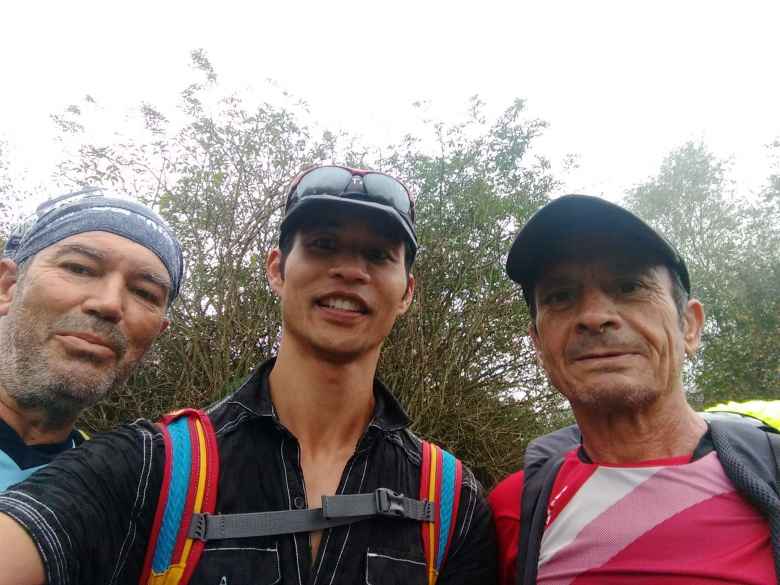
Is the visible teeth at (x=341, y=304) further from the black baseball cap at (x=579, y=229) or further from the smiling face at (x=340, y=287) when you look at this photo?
the black baseball cap at (x=579, y=229)

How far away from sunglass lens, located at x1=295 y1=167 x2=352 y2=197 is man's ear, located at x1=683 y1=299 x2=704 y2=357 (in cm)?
155

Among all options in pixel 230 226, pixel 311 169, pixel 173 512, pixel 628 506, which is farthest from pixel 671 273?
pixel 230 226

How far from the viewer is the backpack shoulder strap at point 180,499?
1466mm

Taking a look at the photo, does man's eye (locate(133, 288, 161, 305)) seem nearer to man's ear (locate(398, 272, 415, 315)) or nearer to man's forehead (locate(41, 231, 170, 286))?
man's forehead (locate(41, 231, 170, 286))

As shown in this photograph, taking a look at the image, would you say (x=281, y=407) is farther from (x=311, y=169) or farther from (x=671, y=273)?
(x=671, y=273)

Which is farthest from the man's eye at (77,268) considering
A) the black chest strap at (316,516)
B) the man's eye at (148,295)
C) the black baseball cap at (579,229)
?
the black baseball cap at (579,229)

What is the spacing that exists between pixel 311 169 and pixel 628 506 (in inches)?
74.1

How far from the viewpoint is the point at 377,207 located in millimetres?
2064

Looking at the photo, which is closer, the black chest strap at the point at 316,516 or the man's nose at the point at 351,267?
the black chest strap at the point at 316,516

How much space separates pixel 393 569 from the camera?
5.52 ft

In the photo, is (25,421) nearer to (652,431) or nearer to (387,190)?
(387,190)

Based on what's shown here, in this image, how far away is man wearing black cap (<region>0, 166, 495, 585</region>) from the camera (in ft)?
4.57

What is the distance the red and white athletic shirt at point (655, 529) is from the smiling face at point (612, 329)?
10.7 inches

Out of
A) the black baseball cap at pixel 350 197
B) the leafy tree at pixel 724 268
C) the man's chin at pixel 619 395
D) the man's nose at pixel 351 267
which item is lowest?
the man's chin at pixel 619 395
